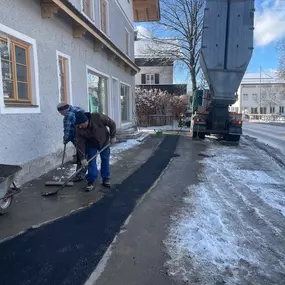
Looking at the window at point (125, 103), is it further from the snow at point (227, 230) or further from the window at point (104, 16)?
the snow at point (227, 230)

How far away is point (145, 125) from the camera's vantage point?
73.7ft

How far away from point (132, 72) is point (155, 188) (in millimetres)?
12017

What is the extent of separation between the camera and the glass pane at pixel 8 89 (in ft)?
16.6

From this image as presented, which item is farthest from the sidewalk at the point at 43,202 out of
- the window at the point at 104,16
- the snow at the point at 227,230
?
the window at the point at 104,16

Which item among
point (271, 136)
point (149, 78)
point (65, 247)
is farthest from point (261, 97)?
point (65, 247)

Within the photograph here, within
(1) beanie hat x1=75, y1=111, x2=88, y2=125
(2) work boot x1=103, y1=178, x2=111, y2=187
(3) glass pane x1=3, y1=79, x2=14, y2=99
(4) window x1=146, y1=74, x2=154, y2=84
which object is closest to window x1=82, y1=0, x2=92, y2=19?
(3) glass pane x1=3, y1=79, x2=14, y2=99

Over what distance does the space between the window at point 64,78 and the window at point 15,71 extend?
1403 millimetres

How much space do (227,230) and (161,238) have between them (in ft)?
2.85

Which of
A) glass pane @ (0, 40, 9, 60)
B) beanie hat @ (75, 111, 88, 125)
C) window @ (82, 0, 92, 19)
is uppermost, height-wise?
window @ (82, 0, 92, 19)

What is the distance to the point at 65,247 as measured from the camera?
303cm

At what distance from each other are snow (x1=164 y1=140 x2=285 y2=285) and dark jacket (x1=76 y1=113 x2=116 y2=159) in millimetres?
1849

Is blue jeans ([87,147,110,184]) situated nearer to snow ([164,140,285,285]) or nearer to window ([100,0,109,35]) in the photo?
snow ([164,140,285,285])

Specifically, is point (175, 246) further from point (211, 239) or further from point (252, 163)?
point (252, 163)

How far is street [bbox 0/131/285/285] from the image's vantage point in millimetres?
2574
